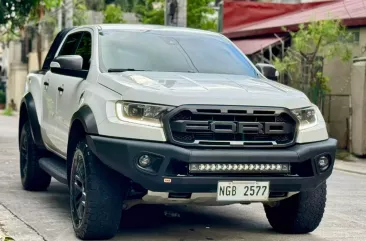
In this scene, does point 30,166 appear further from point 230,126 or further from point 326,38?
point 326,38

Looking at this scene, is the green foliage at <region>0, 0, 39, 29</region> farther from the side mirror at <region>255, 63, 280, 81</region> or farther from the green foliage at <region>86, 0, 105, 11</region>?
the green foliage at <region>86, 0, 105, 11</region>

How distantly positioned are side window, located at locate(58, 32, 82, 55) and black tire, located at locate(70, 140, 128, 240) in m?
2.23

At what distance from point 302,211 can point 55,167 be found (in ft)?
8.55

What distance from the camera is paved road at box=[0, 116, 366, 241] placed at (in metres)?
7.48

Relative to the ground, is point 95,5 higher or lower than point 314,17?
higher

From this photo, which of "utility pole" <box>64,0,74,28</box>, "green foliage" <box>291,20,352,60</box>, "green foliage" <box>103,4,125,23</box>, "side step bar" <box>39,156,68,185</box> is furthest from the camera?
"green foliage" <box>103,4,125,23</box>

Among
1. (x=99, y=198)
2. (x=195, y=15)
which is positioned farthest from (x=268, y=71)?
(x=195, y=15)

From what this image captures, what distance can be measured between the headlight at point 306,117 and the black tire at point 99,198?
1.49 metres

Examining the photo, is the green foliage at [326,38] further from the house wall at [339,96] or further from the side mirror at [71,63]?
the side mirror at [71,63]

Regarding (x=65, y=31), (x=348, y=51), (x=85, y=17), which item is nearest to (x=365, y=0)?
(x=348, y=51)

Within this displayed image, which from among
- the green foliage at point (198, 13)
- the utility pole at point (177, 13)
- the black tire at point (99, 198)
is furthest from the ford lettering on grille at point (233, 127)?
the green foliage at point (198, 13)

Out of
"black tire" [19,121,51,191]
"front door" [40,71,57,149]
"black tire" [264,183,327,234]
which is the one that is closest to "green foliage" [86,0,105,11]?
"black tire" [19,121,51,191]

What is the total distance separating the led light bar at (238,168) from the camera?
657 cm

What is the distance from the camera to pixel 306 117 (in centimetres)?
711
